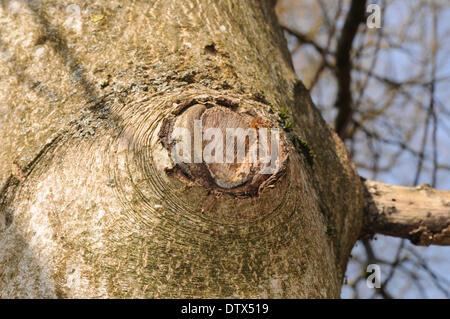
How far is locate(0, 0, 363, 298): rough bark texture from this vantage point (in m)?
0.99

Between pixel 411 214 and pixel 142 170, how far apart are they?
108 cm

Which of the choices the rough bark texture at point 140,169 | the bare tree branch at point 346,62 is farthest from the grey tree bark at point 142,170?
the bare tree branch at point 346,62

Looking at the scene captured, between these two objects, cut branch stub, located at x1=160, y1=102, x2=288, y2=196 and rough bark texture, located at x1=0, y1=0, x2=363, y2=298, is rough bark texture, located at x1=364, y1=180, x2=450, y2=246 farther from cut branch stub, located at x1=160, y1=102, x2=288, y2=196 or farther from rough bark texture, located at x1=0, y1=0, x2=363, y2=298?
cut branch stub, located at x1=160, y1=102, x2=288, y2=196

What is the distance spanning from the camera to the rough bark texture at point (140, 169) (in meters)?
0.99

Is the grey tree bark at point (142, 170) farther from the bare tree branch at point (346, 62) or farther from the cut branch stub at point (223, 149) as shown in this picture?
the bare tree branch at point (346, 62)

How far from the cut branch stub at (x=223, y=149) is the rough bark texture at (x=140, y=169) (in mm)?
22

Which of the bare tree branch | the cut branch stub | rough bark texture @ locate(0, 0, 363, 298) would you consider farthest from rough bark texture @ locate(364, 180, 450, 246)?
the bare tree branch
